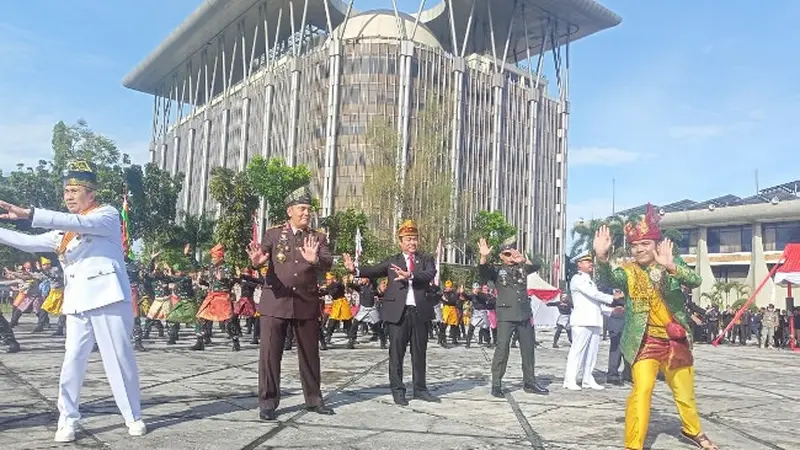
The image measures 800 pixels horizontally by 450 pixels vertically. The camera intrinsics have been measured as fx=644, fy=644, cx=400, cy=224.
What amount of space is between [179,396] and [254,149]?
6424cm

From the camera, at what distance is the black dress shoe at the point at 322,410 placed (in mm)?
6109

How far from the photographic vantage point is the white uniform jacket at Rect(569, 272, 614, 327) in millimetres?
9109

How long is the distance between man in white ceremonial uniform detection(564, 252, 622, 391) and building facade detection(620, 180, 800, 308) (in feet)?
169

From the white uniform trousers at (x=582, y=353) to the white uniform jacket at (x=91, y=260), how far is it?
237 inches

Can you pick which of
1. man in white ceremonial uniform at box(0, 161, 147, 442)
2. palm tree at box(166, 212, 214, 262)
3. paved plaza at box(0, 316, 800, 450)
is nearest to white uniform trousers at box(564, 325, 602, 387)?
paved plaza at box(0, 316, 800, 450)

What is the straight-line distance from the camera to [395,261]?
292 inches

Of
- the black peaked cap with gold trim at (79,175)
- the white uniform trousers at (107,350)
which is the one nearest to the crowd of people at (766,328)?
the white uniform trousers at (107,350)

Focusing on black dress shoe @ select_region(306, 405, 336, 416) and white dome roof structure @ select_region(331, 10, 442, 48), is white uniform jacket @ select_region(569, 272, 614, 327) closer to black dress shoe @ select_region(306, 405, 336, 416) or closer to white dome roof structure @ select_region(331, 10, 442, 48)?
black dress shoe @ select_region(306, 405, 336, 416)

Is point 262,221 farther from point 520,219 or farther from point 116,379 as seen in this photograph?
point 116,379

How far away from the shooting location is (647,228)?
549 cm

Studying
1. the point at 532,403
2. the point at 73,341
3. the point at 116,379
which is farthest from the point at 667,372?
the point at 73,341

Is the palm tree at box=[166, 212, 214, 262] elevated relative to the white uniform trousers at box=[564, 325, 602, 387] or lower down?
elevated

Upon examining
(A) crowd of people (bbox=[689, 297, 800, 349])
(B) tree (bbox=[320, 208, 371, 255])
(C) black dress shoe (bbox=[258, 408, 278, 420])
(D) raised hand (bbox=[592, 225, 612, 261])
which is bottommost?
(A) crowd of people (bbox=[689, 297, 800, 349])

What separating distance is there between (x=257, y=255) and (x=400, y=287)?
1885 mm
